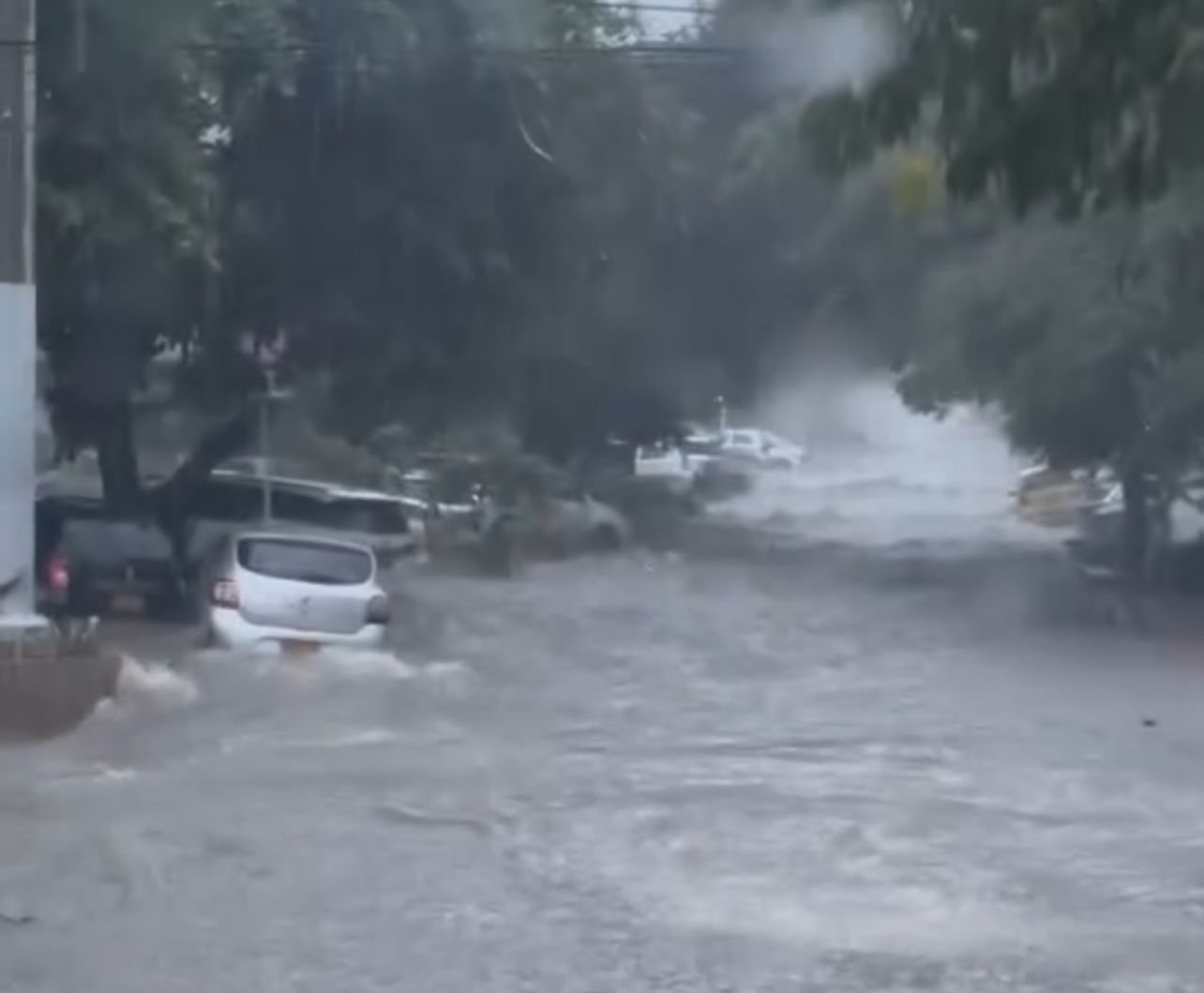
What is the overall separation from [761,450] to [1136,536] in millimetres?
33881

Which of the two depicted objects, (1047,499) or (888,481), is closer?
(1047,499)

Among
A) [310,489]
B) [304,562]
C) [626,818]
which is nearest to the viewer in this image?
[626,818]

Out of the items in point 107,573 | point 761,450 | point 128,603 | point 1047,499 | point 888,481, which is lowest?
point 888,481

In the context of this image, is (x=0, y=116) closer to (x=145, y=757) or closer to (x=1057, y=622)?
(x=145, y=757)

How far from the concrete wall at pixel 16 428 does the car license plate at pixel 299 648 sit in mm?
2277

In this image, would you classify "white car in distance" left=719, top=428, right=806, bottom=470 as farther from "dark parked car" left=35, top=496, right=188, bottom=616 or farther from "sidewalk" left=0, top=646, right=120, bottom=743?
"sidewalk" left=0, top=646, right=120, bottom=743

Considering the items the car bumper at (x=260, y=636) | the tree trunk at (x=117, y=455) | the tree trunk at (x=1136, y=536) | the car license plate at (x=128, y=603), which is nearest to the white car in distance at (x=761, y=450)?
the tree trunk at (x=1136, y=536)

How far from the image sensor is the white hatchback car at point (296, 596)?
2686 centimetres

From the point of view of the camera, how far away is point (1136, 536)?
4138 cm

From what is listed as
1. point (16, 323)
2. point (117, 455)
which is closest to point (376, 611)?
point (16, 323)

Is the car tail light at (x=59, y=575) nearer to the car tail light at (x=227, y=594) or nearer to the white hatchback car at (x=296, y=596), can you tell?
the white hatchback car at (x=296, y=596)

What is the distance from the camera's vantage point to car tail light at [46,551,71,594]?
3200 cm

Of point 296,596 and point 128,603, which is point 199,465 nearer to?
point 128,603

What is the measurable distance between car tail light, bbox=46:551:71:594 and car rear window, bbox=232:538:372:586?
491 centimetres
